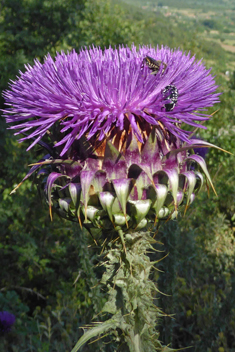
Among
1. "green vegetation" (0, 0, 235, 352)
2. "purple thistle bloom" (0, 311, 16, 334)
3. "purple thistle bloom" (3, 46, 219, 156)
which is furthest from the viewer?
"purple thistle bloom" (0, 311, 16, 334)

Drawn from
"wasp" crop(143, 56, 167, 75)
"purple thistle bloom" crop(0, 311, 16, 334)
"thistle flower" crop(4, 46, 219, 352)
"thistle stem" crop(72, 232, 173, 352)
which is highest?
"wasp" crop(143, 56, 167, 75)

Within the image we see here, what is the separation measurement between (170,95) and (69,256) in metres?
3.06

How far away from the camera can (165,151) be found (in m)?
1.66

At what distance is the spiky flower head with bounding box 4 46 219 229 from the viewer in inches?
58.8

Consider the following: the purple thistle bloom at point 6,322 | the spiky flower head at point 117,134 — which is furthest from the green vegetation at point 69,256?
the spiky flower head at point 117,134

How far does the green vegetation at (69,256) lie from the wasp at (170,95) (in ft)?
2.57

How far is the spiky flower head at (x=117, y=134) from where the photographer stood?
1493 millimetres

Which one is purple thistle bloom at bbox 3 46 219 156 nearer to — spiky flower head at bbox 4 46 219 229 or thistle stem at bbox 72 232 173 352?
spiky flower head at bbox 4 46 219 229

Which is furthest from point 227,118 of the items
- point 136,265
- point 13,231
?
point 136,265

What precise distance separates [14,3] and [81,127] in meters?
4.95

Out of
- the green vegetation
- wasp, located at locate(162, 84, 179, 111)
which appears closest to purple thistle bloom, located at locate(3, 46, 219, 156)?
wasp, located at locate(162, 84, 179, 111)

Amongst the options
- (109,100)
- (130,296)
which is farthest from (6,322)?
(109,100)

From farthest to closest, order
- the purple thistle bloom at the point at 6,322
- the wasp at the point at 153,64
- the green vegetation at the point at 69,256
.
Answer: the purple thistle bloom at the point at 6,322 < the green vegetation at the point at 69,256 < the wasp at the point at 153,64

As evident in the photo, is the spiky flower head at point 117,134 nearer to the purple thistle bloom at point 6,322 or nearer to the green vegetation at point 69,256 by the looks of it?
the green vegetation at point 69,256
